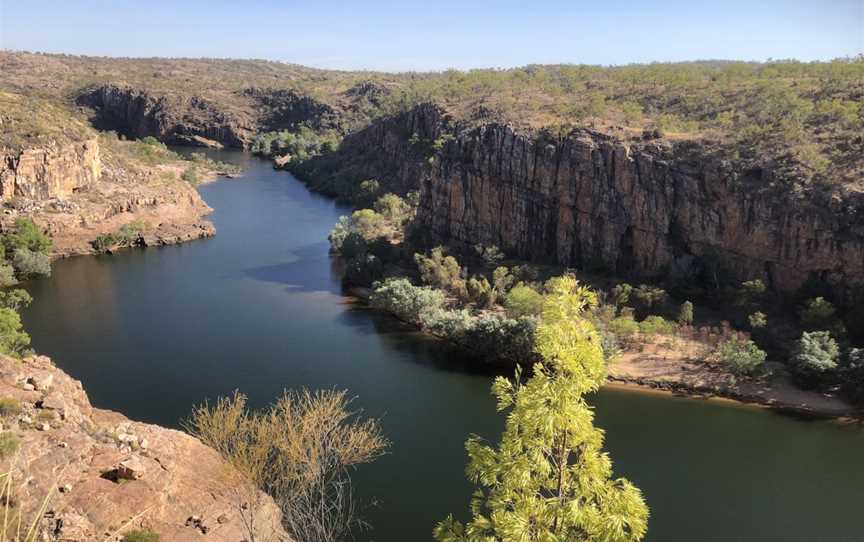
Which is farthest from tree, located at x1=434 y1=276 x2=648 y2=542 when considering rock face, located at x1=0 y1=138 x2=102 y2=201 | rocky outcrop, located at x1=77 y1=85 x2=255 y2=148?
rocky outcrop, located at x1=77 y1=85 x2=255 y2=148

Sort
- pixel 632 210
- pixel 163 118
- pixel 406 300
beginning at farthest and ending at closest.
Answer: pixel 163 118, pixel 632 210, pixel 406 300

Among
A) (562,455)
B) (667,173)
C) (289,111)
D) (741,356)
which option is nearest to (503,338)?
(741,356)

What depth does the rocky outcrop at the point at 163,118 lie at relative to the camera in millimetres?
138125

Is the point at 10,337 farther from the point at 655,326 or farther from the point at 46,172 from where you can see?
the point at 46,172

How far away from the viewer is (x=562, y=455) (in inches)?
478

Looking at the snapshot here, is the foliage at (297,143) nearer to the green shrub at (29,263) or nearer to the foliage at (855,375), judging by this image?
the green shrub at (29,263)

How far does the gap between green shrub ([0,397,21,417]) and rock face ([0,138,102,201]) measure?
4435cm

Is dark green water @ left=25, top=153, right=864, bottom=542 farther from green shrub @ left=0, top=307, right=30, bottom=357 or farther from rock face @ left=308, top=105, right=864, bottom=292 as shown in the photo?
rock face @ left=308, top=105, right=864, bottom=292

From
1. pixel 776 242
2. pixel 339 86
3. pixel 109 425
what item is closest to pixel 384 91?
pixel 339 86

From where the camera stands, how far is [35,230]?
55.8 meters

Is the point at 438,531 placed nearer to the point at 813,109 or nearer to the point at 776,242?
the point at 776,242

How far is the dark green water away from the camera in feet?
84.8

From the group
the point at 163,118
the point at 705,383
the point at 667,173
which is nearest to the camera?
the point at 705,383

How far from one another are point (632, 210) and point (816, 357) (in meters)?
18.8
